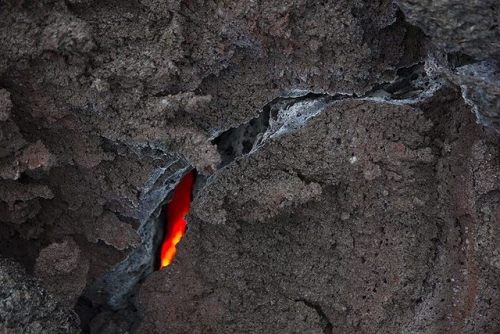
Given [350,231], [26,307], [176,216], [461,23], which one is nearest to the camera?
[461,23]

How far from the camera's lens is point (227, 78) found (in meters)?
1.96

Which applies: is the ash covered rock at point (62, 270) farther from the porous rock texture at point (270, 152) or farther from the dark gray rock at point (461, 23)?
the dark gray rock at point (461, 23)

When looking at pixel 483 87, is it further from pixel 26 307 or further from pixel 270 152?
pixel 26 307

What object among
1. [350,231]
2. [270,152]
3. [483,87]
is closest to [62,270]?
[270,152]

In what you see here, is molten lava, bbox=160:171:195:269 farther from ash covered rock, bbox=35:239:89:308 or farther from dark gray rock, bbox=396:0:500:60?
dark gray rock, bbox=396:0:500:60

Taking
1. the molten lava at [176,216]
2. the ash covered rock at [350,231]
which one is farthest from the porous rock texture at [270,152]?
the molten lava at [176,216]

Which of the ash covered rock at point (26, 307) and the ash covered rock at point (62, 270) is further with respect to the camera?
the ash covered rock at point (62, 270)

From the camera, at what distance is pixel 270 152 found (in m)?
2.00

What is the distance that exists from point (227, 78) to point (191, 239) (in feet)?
2.15

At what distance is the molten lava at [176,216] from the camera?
2.42 metres

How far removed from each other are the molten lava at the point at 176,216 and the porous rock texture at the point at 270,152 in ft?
0.44

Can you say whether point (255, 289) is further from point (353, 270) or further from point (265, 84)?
point (265, 84)

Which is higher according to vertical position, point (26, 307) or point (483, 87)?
point (483, 87)

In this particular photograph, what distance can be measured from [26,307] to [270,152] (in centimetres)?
98
